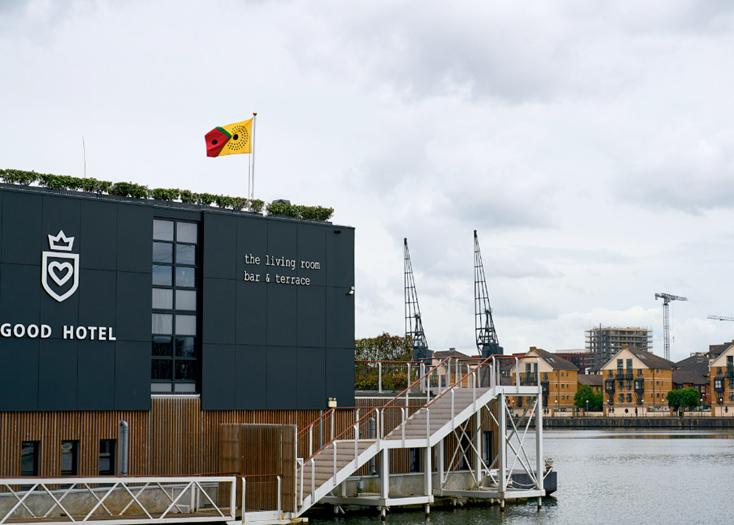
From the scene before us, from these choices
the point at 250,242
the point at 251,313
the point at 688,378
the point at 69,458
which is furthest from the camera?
the point at 688,378

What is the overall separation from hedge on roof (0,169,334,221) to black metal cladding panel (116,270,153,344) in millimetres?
2796

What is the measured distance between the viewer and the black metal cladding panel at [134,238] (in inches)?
1249

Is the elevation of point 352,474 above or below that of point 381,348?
below

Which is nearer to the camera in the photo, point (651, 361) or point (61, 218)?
point (61, 218)

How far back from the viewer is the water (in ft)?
115

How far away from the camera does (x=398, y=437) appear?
3484 cm

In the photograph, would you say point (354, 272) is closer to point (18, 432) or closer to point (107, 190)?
point (107, 190)

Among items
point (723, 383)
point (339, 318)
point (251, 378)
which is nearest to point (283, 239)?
point (339, 318)

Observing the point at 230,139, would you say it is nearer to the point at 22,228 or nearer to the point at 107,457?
the point at 22,228

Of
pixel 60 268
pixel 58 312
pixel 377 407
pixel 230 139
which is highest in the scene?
pixel 230 139

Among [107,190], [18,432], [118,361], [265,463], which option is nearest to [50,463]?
[18,432]

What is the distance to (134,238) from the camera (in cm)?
3197

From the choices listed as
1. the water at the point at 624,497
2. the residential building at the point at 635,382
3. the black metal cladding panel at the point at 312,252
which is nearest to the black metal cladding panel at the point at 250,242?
the black metal cladding panel at the point at 312,252

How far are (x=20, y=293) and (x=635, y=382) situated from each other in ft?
579
